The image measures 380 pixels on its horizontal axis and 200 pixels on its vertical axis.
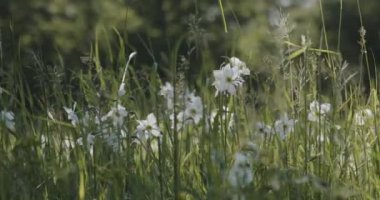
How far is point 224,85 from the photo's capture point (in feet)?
7.73

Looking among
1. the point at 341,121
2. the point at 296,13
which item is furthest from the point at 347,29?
the point at 341,121

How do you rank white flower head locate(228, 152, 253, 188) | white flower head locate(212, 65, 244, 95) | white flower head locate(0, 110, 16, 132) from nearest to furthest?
white flower head locate(228, 152, 253, 188) < white flower head locate(0, 110, 16, 132) < white flower head locate(212, 65, 244, 95)

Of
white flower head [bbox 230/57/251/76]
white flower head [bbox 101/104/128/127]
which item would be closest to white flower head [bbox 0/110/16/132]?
white flower head [bbox 101/104/128/127]

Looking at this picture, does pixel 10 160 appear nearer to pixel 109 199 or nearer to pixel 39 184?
pixel 39 184

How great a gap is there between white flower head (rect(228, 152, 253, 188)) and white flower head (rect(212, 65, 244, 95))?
46cm

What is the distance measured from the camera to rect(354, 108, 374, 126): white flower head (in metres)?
2.66

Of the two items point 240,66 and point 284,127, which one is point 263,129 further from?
point 240,66

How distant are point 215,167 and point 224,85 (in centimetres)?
44

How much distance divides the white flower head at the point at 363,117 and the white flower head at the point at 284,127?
0.22 metres

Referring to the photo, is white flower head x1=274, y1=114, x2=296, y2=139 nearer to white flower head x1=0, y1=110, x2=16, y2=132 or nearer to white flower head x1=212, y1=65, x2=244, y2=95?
white flower head x1=212, y1=65, x2=244, y2=95

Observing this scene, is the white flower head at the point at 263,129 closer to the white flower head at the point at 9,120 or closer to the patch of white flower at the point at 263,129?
the patch of white flower at the point at 263,129

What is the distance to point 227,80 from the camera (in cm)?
236

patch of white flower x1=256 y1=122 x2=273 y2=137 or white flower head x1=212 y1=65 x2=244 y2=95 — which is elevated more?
white flower head x1=212 y1=65 x2=244 y2=95

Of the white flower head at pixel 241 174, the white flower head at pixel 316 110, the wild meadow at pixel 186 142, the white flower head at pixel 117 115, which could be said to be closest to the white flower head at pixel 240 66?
the wild meadow at pixel 186 142
